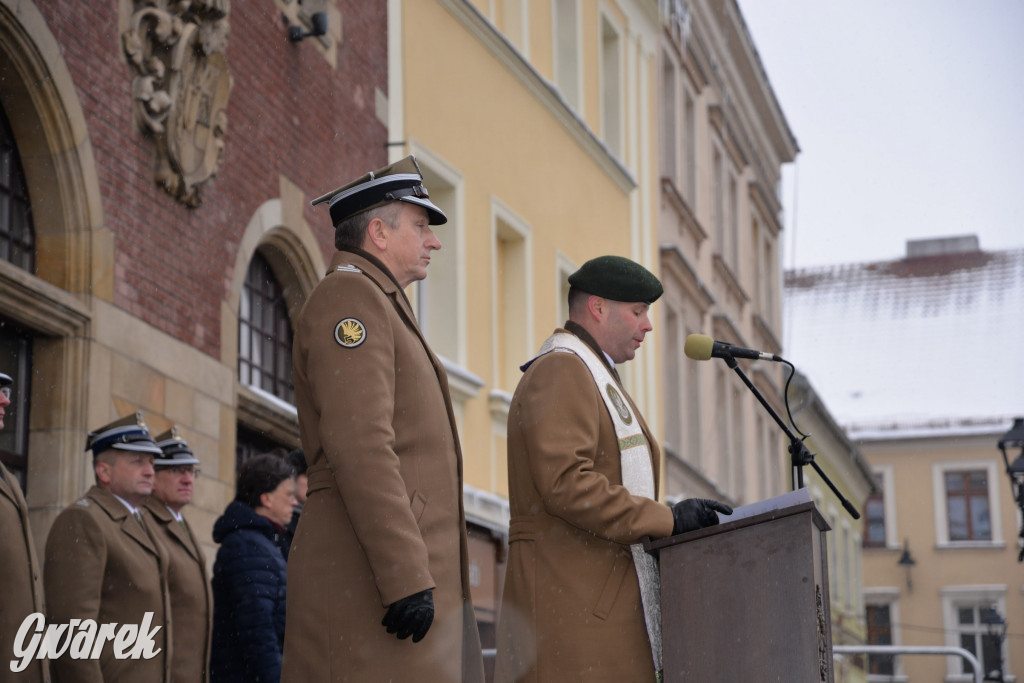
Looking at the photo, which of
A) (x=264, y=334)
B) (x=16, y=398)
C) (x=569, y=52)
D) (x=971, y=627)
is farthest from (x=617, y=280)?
(x=971, y=627)

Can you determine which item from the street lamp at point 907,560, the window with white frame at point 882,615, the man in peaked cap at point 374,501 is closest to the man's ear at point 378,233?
the man in peaked cap at point 374,501

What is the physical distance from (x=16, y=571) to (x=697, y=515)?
244cm

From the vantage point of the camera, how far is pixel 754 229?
3344cm

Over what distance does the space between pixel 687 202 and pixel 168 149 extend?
16032 mm

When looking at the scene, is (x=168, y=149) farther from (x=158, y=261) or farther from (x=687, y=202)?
(x=687, y=202)

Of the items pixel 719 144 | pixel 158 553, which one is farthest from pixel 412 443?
pixel 719 144

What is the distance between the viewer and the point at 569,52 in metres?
19.5

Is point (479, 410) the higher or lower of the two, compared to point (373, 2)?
lower

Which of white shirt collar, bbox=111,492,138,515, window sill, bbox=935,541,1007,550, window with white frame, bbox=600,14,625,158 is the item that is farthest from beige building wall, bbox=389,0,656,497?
window sill, bbox=935,541,1007,550

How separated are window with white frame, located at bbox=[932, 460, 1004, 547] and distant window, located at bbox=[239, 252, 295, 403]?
1646 inches

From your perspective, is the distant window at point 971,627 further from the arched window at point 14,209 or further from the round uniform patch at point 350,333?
the round uniform patch at point 350,333

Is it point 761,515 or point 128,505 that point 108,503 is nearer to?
point 128,505

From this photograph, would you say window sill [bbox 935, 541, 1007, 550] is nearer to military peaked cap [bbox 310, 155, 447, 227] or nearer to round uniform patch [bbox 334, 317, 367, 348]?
military peaked cap [bbox 310, 155, 447, 227]

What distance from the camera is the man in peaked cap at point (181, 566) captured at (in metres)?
7.70
